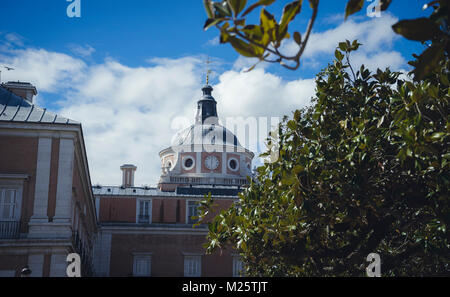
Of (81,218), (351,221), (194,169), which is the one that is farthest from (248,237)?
(194,169)

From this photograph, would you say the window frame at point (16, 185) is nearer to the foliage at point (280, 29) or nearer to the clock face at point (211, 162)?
the foliage at point (280, 29)

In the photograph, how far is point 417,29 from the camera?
3129 millimetres

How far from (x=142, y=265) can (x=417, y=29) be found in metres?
39.2

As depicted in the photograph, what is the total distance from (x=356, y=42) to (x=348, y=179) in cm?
324

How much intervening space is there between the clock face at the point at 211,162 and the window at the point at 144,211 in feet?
44.2

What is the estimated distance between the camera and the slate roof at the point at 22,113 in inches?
805

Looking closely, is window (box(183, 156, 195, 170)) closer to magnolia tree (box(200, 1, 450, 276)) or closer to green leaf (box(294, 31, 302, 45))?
magnolia tree (box(200, 1, 450, 276))

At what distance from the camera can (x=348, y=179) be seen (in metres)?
10.5

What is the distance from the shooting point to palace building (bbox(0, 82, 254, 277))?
19297mm

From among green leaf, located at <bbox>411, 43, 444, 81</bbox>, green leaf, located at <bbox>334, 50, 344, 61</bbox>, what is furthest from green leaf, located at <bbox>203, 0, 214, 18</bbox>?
green leaf, located at <bbox>334, 50, 344, 61</bbox>

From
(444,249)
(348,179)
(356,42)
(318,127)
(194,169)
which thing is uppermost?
(194,169)

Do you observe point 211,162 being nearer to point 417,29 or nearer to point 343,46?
point 343,46

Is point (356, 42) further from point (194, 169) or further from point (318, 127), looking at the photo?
point (194, 169)

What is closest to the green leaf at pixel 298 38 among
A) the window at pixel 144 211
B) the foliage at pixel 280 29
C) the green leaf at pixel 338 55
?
the foliage at pixel 280 29
